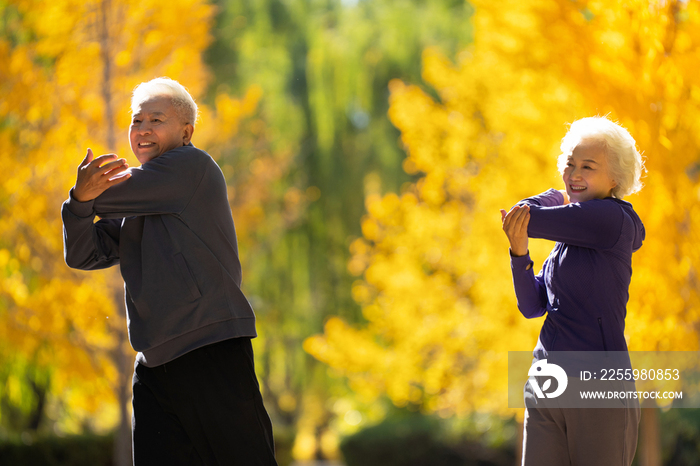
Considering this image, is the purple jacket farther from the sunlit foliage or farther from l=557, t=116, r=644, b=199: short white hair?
the sunlit foliage

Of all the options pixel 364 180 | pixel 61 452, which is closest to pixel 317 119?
pixel 364 180

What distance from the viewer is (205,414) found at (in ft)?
6.23

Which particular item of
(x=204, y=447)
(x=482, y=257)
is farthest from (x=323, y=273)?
(x=204, y=447)

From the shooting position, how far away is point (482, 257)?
5695 millimetres

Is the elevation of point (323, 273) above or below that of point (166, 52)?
below

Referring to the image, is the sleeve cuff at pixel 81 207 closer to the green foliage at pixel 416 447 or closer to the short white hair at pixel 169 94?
the short white hair at pixel 169 94

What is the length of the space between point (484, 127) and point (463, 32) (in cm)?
328

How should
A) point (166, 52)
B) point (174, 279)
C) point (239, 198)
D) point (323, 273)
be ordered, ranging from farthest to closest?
point (323, 273) → point (239, 198) → point (166, 52) → point (174, 279)

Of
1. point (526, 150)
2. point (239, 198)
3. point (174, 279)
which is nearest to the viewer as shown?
point (174, 279)

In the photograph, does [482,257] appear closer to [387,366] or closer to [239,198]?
[387,366]

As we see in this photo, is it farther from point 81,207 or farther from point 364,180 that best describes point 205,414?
point 364,180

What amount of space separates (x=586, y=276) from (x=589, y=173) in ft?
0.99

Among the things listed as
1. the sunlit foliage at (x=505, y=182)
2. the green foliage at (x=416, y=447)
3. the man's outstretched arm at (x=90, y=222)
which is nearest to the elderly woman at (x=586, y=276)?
the man's outstretched arm at (x=90, y=222)

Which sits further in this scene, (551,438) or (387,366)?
(387,366)
